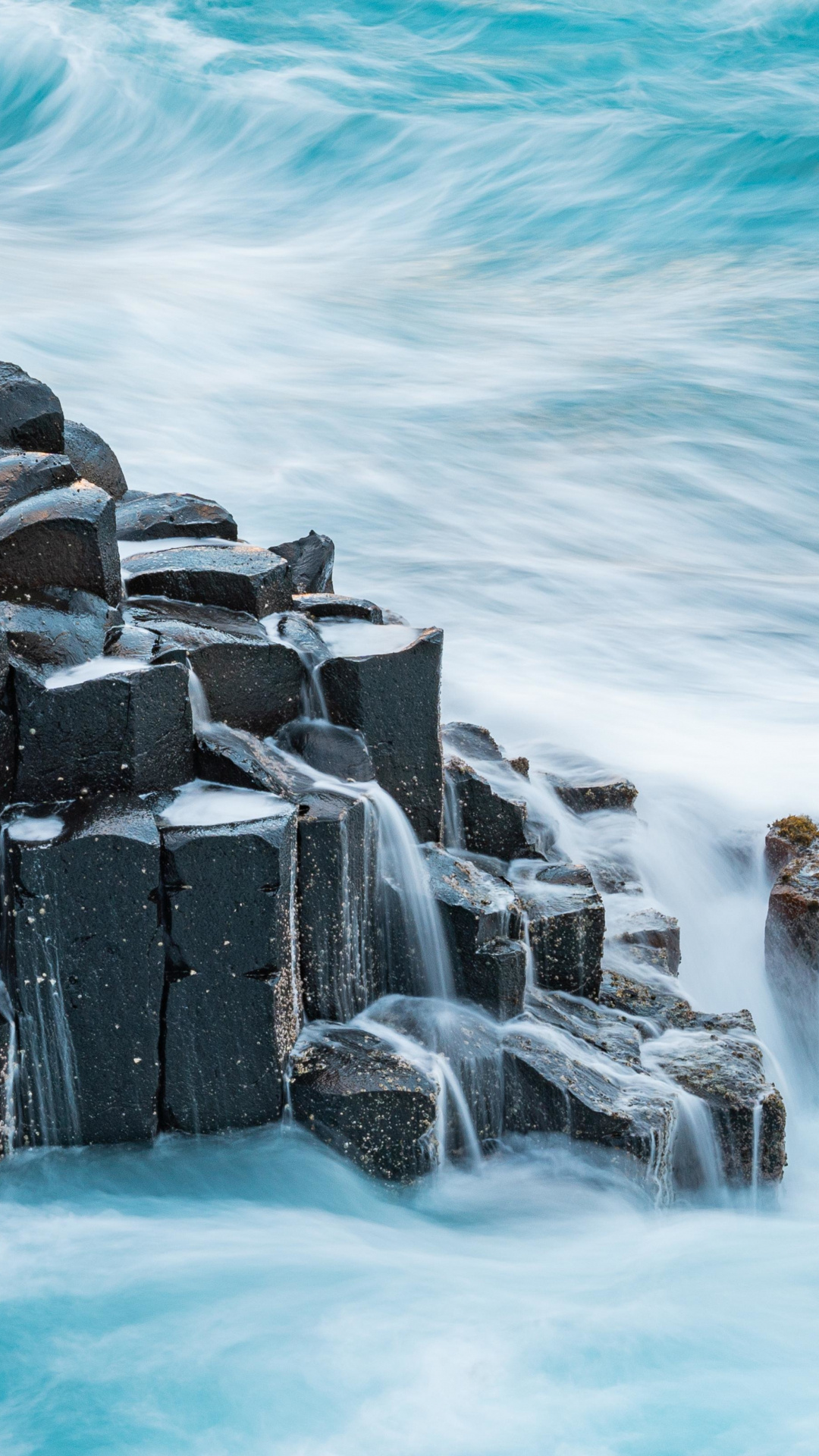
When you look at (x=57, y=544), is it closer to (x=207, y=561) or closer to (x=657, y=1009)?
(x=207, y=561)

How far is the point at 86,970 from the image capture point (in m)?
3.56

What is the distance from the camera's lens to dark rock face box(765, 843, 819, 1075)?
5.20m

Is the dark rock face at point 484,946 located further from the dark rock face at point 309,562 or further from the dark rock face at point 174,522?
the dark rock face at point 174,522

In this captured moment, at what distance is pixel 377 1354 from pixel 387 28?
29611 millimetres

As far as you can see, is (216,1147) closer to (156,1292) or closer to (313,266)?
(156,1292)

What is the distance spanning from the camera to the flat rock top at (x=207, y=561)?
4605mm

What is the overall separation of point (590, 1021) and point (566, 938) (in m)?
0.31

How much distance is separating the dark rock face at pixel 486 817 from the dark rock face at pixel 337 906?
705 millimetres

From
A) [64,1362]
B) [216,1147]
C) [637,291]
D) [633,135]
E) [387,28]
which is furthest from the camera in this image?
[387,28]

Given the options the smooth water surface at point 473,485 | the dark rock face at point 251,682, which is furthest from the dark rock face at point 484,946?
the dark rock face at point 251,682

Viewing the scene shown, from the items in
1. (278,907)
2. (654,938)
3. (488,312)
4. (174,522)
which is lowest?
(654,938)

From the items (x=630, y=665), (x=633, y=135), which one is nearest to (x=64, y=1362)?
(x=630, y=665)

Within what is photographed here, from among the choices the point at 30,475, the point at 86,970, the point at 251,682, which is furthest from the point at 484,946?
the point at 30,475

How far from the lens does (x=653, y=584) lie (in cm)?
1000
